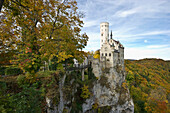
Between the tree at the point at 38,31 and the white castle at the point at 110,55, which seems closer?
the tree at the point at 38,31

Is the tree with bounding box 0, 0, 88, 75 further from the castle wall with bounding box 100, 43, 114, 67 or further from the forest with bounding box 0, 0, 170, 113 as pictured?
the castle wall with bounding box 100, 43, 114, 67

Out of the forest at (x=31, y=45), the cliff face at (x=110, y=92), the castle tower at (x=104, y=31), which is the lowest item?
the cliff face at (x=110, y=92)

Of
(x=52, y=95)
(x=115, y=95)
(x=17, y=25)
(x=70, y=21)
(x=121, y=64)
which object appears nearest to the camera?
(x=17, y=25)

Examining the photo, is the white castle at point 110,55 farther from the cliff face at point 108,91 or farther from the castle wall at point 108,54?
the cliff face at point 108,91

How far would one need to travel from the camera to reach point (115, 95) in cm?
3052

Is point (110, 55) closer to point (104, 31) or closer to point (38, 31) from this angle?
point (104, 31)

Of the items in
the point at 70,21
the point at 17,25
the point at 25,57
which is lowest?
the point at 25,57

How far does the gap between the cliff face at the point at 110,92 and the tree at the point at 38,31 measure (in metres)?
18.6

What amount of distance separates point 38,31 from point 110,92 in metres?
28.8

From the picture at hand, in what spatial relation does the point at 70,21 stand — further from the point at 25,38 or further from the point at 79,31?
the point at 25,38

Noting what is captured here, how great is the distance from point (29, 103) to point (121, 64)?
30.9m

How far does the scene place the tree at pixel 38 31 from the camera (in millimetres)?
7637

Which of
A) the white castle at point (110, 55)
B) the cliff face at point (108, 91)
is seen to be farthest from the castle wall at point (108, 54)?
the cliff face at point (108, 91)

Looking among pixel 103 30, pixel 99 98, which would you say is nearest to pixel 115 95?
pixel 99 98
